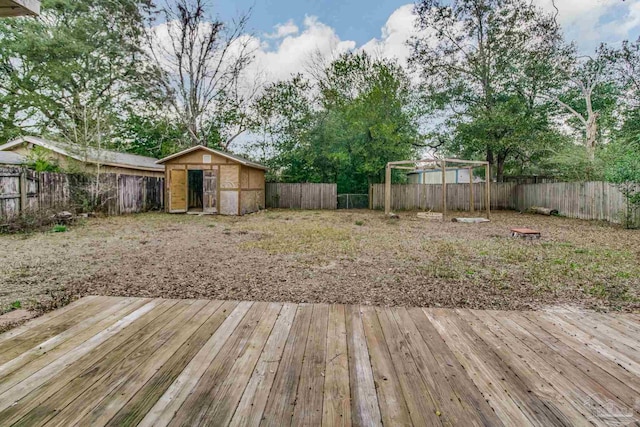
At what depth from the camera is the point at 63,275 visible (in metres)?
3.82

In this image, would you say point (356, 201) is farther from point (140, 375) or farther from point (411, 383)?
point (140, 375)

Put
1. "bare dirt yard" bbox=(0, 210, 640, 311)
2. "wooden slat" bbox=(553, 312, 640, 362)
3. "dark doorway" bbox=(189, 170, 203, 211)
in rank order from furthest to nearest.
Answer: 1. "dark doorway" bbox=(189, 170, 203, 211)
2. "bare dirt yard" bbox=(0, 210, 640, 311)
3. "wooden slat" bbox=(553, 312, 640, 362)

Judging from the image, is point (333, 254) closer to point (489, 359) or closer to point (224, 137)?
point (489, 359)

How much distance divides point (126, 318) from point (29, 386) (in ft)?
2.95

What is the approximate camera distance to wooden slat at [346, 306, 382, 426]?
4.39ft

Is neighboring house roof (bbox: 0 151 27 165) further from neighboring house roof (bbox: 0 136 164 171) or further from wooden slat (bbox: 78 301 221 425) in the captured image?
wooden slat (bbox: 78 301 221 425)

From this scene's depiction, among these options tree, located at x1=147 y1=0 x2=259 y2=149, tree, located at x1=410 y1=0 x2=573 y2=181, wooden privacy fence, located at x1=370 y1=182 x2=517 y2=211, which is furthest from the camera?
tree, located at x1=147 y1=0 x2=259 y2=149

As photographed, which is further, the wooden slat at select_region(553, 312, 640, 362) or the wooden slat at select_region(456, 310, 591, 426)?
the wooden slat at select_region(553, 312, 640, 362)

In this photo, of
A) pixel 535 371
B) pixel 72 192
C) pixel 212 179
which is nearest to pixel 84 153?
pixel 72 192

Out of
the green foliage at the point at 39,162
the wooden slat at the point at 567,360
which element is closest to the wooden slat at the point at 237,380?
the wooden slat at the point at 567,360

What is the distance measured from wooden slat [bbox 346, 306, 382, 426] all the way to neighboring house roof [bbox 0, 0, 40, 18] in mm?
2474

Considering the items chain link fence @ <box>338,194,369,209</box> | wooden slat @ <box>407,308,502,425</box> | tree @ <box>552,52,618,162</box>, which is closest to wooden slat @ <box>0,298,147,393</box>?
wooden slat @ <box>407,308,502,425</box>

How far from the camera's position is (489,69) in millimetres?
14234

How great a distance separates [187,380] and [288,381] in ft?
1.69
